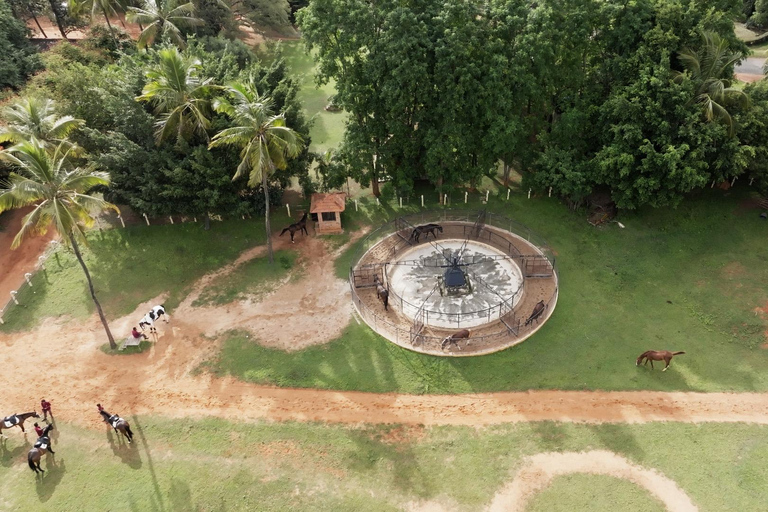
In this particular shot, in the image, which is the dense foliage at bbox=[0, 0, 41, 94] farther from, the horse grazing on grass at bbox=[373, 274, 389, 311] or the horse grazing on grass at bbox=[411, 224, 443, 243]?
the horse grazing on grass at bbox=[373, 274, 389, 311]

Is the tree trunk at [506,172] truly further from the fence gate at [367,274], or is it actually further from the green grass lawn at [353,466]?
the green grass lawn at [353,466]

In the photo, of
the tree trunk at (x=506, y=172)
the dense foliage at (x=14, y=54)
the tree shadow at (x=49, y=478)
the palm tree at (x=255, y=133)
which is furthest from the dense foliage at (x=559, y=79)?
the dense foliage at (x=14, y=54)

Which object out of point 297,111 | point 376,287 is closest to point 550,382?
point 376,287

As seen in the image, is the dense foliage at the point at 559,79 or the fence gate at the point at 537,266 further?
the fence gate at the point at 537,266

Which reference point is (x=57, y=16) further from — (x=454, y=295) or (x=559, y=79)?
(x=454, y=295)

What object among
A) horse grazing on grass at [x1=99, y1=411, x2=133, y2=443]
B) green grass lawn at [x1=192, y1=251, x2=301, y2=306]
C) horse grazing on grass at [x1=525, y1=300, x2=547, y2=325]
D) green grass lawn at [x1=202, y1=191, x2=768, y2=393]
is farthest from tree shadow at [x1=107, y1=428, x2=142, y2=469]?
horse grazing on grass at [x1=525, y1=300, x2=547, y2=325]

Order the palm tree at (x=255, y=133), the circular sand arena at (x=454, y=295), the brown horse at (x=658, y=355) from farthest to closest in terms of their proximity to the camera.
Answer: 1. the circular sand arena at (x=454, y=295)
2. the palm tree at (x=255, y=133)
3. the brown horse at (x=658, y=355)

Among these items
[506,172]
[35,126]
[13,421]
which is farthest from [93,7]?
[506,172]
